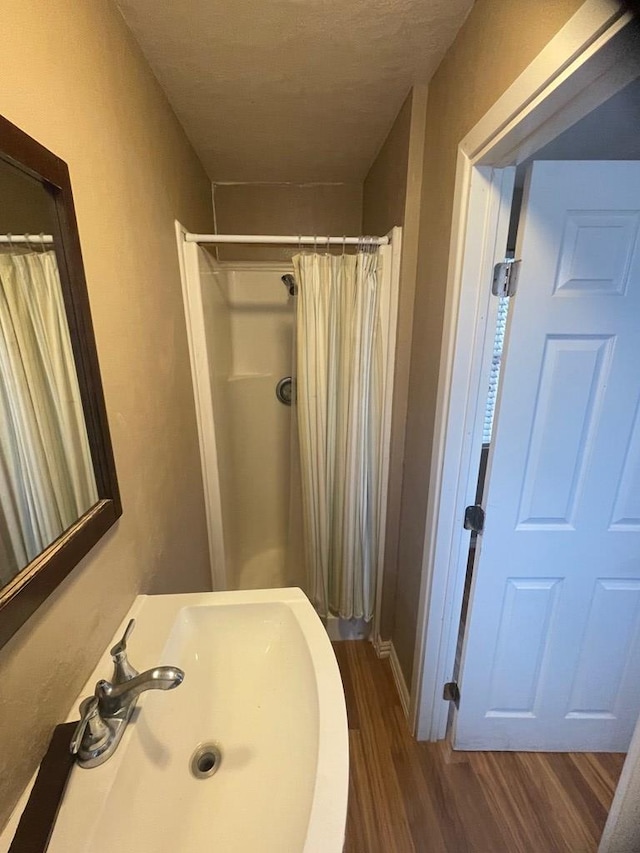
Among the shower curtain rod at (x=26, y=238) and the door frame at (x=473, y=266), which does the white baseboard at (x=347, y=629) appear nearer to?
the door frame at (x=473, y=266)

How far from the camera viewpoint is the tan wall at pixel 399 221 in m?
1.29

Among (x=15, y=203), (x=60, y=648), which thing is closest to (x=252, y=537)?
(x=60, y=648)

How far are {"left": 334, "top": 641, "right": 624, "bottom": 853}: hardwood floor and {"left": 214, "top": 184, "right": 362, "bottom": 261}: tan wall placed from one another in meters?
2.40

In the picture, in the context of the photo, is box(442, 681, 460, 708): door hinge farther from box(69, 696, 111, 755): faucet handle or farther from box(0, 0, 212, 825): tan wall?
box(69, 696, 111, 755): faucet handle

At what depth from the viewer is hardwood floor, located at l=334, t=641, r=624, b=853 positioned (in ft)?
3.90

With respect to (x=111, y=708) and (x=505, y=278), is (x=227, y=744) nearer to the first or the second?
(x=111, y=708)

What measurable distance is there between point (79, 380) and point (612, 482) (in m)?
1.43

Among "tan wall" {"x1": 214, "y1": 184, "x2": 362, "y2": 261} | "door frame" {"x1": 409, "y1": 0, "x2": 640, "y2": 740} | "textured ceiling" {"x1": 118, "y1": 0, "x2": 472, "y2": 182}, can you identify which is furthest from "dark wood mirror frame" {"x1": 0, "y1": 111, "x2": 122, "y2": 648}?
"tan wall" {"x1": 214, "y1": 184, "x2": 362, "y2": 261}

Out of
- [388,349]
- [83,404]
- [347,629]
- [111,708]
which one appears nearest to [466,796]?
[347,629]

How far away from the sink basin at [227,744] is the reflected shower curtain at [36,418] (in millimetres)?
354

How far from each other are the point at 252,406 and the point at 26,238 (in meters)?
1.79

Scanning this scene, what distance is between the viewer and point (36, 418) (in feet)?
2.05

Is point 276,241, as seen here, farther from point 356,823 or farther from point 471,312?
point 356,823

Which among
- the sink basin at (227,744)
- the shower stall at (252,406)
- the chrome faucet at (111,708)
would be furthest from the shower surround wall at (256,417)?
the chrome faucet at (111,708)
